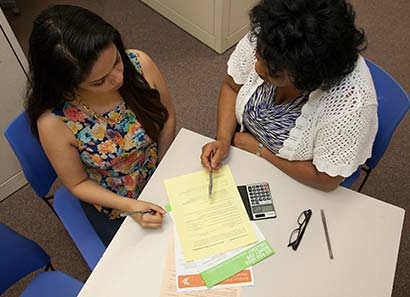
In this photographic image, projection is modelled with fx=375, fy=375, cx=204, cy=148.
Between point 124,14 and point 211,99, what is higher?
point 124,14

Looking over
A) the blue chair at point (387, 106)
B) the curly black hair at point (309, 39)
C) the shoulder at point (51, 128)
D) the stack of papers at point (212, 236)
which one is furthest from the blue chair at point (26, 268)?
the blue chair at point (387, 106)

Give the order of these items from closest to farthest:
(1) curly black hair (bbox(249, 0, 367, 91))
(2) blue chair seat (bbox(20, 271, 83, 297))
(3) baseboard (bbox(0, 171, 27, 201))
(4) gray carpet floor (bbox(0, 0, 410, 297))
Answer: (1) curly black hair (bbox(249, 0, 367, 91))
(2) blue chair seat (bbox(20, 271, 83, 297))
(4) gray carpet floor (bbox(0, 0, 410, 297))
(3) baseboard (bbox(0, 171, 27, 201))

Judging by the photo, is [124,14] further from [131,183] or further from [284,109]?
[284,109]

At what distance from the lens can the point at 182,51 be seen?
267cm

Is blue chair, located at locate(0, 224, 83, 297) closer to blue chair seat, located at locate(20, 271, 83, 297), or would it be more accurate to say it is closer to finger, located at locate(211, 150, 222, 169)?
blue chair seat, located at locate(20, 271, 83, 297)

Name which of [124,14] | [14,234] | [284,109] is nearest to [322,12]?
[284,109]

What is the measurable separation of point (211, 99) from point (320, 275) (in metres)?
1.59

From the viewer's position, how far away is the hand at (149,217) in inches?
41.6

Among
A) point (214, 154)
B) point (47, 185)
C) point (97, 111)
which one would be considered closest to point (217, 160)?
point (214, 154)

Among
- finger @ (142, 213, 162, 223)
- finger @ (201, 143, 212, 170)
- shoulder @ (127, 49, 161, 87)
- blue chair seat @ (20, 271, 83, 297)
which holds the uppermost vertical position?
shoulder @ (127, 49, 161, 87)

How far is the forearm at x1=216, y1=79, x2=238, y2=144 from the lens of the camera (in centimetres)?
138

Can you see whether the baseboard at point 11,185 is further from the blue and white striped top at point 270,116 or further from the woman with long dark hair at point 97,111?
the blue and white striped top at point 270,116

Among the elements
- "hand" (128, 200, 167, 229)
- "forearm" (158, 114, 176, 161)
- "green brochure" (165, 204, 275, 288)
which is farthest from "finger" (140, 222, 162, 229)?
"forearm" (158, 114, 176, 161)

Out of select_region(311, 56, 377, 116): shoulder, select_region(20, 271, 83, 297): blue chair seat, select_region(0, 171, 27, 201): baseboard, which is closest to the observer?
select_region(311, 56, 377, 116): shoulder
